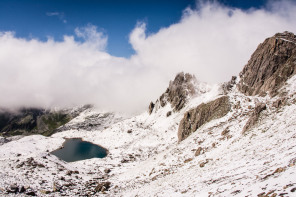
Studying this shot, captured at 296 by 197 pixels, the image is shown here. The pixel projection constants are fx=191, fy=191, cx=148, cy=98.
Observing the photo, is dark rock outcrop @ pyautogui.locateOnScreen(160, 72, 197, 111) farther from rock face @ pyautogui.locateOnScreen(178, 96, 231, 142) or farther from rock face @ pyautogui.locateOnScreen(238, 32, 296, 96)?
rock face @ pyautogui.locateOnScreen(238, 32, 296, 96)

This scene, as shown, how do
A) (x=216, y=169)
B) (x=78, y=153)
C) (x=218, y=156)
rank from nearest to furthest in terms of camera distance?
(x=216, y=169) < (x=218, y=156) < (x=78, y=153)

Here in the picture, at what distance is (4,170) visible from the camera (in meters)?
45.3

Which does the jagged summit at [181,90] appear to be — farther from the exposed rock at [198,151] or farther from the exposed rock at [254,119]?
the exposed rock at [254,119]

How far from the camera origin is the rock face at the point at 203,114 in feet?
246

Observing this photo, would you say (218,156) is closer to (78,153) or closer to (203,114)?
(203,114)

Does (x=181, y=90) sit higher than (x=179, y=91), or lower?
lower

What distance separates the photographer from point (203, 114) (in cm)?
7994

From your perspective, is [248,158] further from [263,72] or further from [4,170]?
[263,72]

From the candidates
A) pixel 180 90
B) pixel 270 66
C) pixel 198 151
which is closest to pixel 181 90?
pixel 180 90

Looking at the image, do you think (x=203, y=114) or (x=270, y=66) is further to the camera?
(x=203, y=114)

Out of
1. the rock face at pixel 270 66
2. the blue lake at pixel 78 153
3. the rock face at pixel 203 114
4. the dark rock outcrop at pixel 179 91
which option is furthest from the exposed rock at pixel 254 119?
the blue lake at pixel 78 153

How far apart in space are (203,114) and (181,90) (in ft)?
205

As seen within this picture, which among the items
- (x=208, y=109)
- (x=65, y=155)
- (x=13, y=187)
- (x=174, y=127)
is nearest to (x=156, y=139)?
(x=174, y=127)

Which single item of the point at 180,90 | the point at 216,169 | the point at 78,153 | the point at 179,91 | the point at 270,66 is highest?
the point at 180,90
